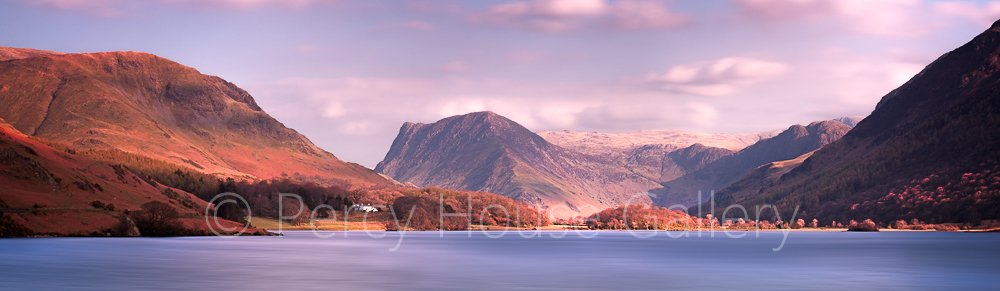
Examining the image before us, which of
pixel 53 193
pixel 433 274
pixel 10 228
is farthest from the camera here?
pixel 53 193

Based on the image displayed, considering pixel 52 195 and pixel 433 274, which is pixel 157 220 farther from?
pixel 433 274

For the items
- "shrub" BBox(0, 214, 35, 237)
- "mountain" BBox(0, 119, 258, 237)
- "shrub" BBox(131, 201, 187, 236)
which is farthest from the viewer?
"shrub" BBox(131, 201, 187, 236)

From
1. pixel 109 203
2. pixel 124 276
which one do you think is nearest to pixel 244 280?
pixel 124 276

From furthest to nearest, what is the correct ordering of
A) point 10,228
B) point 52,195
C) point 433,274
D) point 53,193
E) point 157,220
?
point 157,220 < point 53,193 < point 52,195 < point 10,228 < point 433,274

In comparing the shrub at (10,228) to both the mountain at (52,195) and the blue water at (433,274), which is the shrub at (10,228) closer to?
the mountain at (52,195)

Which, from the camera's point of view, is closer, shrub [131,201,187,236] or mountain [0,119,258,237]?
mountain [0,119,258,237]

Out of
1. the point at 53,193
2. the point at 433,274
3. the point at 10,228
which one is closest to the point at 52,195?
the point at 53,193

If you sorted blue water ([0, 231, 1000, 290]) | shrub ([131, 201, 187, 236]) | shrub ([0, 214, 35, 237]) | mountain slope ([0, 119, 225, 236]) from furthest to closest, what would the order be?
shrub ([131, 201, 187, 236]) < mountain slope ([0, 119, 225, 236]) < shrub ([0, 214, 35, 237]) < blue water ([0, 231, 1000, 290])

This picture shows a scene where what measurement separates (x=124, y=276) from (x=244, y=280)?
1113 centimetres

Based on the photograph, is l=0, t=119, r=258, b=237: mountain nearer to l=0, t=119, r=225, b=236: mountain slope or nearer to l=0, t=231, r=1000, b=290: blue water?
l=0, t=119, r=225, b=236: mountain slope

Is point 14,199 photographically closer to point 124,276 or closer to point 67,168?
point 67,168

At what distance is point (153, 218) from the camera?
183m

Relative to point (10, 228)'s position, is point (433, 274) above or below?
above

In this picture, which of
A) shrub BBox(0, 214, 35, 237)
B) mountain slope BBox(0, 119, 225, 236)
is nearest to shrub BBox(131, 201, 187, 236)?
mountain slope BBox(0, 119, 225, 236)
